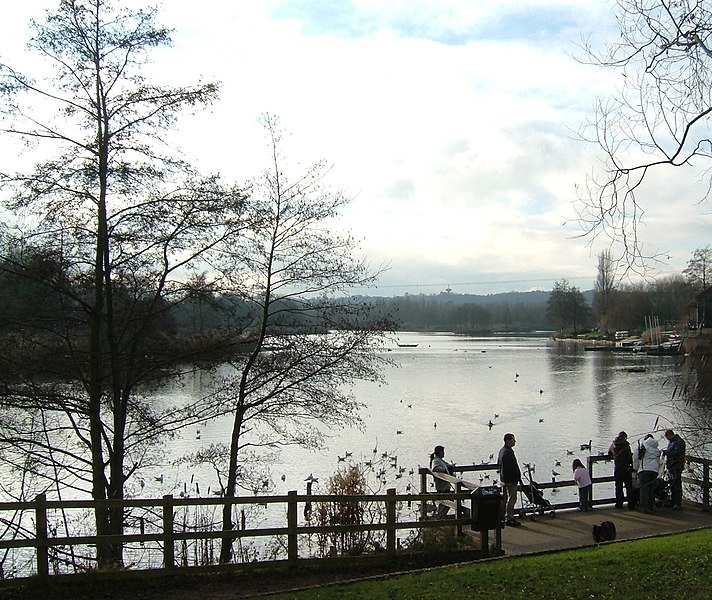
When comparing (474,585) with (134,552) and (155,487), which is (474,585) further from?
(155,487)

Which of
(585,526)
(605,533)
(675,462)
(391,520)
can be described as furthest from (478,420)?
(391,520)

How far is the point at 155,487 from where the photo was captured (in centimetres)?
2095

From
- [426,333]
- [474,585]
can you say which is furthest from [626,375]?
[426,333]

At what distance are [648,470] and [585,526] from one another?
179cm

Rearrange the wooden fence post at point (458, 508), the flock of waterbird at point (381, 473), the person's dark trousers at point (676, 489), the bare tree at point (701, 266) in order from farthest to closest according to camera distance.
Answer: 1. the bare tree at point (701, 266)
2. the flock of waterbird at point (381, 473)
3. the person's dark trousers at point (676, 489)
4. the wooden fence post at point (458, 508)

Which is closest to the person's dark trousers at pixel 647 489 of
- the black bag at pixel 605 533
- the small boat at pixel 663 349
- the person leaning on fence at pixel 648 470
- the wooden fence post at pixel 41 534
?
the person leaning on fence at pixel 648 470

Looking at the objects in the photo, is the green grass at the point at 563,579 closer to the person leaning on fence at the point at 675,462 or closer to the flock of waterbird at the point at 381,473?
the person leaning on fence at the point at 675,462

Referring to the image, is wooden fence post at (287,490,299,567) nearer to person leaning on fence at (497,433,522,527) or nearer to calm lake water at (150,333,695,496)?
person leaning on fence at (497,433,522,527)

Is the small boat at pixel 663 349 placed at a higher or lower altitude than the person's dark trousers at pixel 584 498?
lower

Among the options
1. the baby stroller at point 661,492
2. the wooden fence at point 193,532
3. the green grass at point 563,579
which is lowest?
the baby stroller at point 661,492

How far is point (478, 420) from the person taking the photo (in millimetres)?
34250

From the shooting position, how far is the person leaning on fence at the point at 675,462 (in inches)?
486

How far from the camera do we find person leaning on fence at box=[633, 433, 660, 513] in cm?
1327

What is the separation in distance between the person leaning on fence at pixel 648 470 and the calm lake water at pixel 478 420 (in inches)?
38.8
